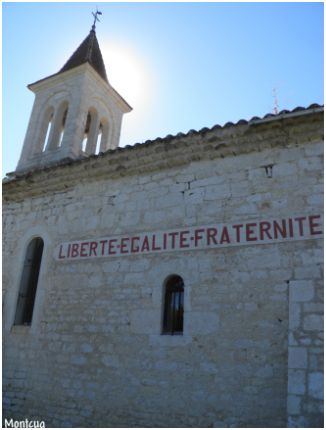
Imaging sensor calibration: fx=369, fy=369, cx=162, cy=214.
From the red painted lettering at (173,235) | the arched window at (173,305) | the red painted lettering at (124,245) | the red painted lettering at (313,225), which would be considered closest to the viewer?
the red painted lettering at (313,225)

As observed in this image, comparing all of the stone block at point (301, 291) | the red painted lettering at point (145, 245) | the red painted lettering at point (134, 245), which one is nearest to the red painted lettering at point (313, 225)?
the stone block at point (301, 291)

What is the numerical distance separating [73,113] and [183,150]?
503 centimetres

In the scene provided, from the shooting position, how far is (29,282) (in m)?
7.41

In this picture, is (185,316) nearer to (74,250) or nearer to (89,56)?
(74,250)

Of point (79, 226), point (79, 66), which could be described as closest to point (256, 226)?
point (79, 226)

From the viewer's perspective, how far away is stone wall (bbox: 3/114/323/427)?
455 cm

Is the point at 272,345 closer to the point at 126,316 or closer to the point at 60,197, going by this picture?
the point at 126,316

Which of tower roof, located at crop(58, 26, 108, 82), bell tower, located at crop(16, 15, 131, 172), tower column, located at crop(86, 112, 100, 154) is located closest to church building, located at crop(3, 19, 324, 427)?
bell tower, located at crop(16, 15, 131, 172)

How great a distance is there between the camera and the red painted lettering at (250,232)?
5180mm

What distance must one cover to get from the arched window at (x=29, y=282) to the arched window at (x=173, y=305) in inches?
119

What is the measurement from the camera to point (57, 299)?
6578 millimetres

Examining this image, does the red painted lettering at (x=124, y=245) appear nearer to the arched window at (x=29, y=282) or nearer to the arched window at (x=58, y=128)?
the arched window at (x=29, y=282)

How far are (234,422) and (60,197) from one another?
5.07m

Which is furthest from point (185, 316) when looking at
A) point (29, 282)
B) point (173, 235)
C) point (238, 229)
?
point (29, 282)
